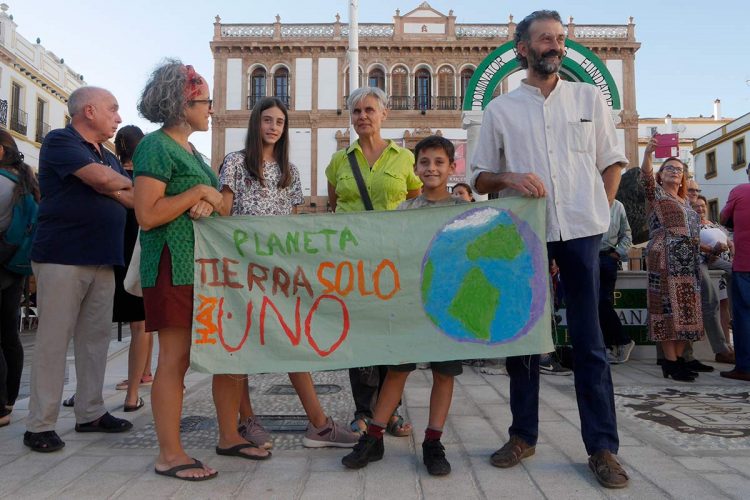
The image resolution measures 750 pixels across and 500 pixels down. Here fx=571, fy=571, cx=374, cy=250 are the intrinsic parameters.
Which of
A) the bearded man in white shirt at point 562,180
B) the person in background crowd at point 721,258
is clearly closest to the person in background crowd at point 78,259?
the bearded man in white shirt at point 562,180

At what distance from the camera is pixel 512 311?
283 centimetres

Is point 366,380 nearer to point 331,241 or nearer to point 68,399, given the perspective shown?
point 331,241

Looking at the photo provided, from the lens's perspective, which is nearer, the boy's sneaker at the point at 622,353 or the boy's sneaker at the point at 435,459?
the boy's sneaker at the point at 435,459

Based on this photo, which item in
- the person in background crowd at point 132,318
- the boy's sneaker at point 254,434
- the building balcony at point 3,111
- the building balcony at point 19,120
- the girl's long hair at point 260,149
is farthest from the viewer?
the building balcony at point 19,120

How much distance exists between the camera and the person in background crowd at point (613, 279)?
5.91 metres

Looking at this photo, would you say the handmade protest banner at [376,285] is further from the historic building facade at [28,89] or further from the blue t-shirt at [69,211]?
the historic building facade at [28,89]

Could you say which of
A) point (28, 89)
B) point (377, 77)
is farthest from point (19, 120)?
point (377, 77)

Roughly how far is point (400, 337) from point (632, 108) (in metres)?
32.1

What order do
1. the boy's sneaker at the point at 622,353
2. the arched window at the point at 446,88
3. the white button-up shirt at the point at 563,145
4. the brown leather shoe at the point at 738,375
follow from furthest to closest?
the arched window at the point at 446,88
the boy's sneaker at the point at 622,353
the brown leather shoe at the point at 738,375
the white button-up shirt at the point at 563,145

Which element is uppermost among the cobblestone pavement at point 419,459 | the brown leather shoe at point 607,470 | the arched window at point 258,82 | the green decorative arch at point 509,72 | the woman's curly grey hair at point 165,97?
the arched window at point 258,82

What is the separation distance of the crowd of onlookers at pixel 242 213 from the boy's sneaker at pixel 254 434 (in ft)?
0.04

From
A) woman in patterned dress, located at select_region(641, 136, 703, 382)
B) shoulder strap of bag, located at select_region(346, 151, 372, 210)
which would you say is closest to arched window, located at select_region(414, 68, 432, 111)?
woman in patterned dress, located at select_region(641, 136, 703, 382)

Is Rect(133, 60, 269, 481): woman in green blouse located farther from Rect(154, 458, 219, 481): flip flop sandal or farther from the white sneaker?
the white sneaker

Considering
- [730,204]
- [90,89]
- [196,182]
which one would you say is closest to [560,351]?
Result: [730,204]
